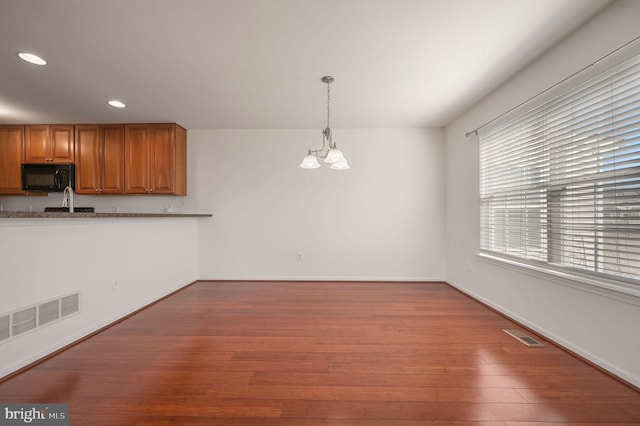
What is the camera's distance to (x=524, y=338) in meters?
2.36

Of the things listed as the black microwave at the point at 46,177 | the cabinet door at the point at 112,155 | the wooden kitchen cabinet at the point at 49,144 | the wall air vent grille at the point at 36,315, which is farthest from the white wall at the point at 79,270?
the wooden kitchen cabinet at the point at 49,144

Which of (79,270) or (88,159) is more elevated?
(88,159)

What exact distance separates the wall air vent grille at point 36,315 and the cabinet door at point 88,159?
2.65 m

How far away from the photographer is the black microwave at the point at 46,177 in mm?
4031

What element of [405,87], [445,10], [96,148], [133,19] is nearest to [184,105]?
[133,19]

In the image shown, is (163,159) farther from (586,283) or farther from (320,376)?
(586,283)

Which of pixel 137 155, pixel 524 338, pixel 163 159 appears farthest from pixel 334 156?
pixel 137 155

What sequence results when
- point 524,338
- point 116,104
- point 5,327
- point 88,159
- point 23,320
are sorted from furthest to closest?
1. point 88,159
2. point 116,104
3. point 524,338
4. point 23,320
5. point 5,327

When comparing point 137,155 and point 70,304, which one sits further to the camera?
point 137,155

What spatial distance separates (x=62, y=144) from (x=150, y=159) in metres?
1.45

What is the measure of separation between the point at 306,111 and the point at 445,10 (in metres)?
2.12

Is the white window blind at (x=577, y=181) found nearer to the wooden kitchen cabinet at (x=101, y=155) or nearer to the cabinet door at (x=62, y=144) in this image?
the wooden kitchen cabinet at (x=101, y=155)

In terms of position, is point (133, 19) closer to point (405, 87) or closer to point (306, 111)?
point (306, 111)

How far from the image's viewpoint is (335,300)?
3.44m
